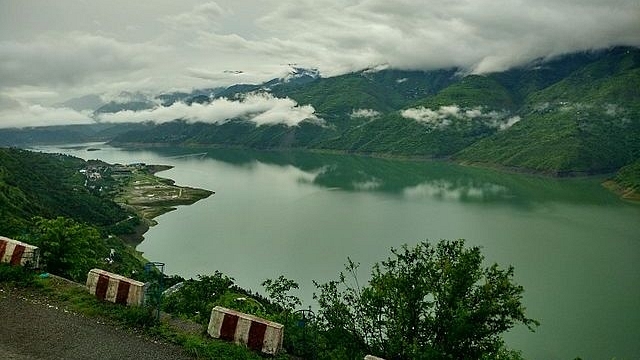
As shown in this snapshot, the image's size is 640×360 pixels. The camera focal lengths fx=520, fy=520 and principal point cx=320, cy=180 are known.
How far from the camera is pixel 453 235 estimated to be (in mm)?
66375

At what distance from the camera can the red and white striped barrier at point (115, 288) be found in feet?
38.6

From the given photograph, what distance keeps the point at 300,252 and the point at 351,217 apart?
80.2 feet

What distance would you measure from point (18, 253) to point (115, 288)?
132 inches

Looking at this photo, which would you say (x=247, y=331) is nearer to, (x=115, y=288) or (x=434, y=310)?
(x=115, y=288)

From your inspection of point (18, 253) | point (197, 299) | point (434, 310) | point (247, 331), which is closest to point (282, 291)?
point (197, 299)

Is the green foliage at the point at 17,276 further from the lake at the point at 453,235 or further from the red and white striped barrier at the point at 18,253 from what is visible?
the lake at the point at 453,235

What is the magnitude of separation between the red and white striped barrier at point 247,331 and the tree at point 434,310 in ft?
8.97

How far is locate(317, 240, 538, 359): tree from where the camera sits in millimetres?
11523

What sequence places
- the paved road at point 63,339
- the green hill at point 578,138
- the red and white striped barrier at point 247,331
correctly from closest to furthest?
the paved road at point 63,339 → the red and white striped barrier at point 247,331 → the green hill at point 578,138

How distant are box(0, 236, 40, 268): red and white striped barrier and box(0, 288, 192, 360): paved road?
2078 mm

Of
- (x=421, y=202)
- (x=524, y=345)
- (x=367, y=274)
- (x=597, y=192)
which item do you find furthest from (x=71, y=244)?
(x=597, y=192)

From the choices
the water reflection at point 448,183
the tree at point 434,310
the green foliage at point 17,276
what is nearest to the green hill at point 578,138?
the water reflection at point 448,183

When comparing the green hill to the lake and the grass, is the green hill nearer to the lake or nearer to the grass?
the lake

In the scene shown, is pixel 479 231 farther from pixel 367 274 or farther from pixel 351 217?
pixel 367 274
